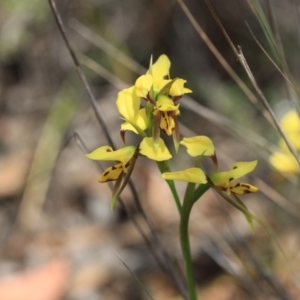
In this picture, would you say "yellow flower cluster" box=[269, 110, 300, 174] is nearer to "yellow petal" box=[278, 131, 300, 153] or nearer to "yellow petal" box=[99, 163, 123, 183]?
"yellow petal" box=[278, 131, 300, 153]

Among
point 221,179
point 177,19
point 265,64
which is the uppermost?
point 177,19

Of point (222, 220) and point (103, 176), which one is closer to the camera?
point (103, 176)

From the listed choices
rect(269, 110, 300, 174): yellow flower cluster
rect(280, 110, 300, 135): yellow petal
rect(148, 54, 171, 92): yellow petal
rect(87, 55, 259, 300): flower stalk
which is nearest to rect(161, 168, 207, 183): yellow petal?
rect(87, 55, 259, 300): flower stalk

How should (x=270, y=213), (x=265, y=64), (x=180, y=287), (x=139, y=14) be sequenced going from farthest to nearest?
(x=139, y=14), (x=265, y=64), (x=270, y=213), (x=180, y=287)

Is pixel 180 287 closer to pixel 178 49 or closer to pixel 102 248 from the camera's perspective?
pixel 102 248

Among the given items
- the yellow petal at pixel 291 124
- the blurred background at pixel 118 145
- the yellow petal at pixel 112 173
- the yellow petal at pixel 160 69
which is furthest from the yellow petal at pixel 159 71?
the yellow petal at pixel 291 124

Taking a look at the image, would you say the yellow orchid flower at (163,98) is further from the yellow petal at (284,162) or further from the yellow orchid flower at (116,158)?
the yellow petal at (284,162)

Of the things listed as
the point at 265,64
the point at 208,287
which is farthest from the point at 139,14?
the point at 208,287
